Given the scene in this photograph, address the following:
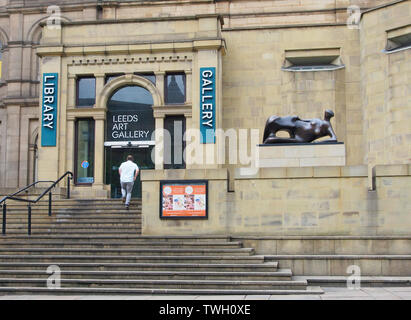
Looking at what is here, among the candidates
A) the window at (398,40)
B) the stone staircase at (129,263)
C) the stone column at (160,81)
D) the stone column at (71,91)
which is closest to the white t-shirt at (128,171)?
the stone staircase at (129,263)

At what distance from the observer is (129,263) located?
13.2 m

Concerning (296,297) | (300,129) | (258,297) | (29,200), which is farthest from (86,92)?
(296,297)

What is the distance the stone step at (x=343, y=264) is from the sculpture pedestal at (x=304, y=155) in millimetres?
2875

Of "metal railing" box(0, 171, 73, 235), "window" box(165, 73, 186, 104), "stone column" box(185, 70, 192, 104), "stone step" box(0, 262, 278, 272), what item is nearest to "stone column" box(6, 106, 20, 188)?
"metal railing" box(0, 171, 73, 235)

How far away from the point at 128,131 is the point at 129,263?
945cm

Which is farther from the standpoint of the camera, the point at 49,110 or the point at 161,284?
the point at 49,110

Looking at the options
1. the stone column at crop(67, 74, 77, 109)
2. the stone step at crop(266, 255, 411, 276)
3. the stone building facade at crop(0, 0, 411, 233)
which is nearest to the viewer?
the stone step at crop(266, 255, 411, 276)

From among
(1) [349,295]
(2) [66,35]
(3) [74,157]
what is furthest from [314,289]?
(2) [66,35]

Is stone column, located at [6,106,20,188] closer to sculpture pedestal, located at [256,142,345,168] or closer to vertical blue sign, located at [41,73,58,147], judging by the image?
vertical blue sign, located at [41,73,58,147]

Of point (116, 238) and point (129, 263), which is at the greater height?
point (116, 238)

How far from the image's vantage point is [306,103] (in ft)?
72.4

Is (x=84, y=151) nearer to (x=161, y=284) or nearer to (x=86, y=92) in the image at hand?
(x=86, y=92)

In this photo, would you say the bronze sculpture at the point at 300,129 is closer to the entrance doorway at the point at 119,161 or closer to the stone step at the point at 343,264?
the stone step at the point at 343,264

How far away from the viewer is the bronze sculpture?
1558cm
